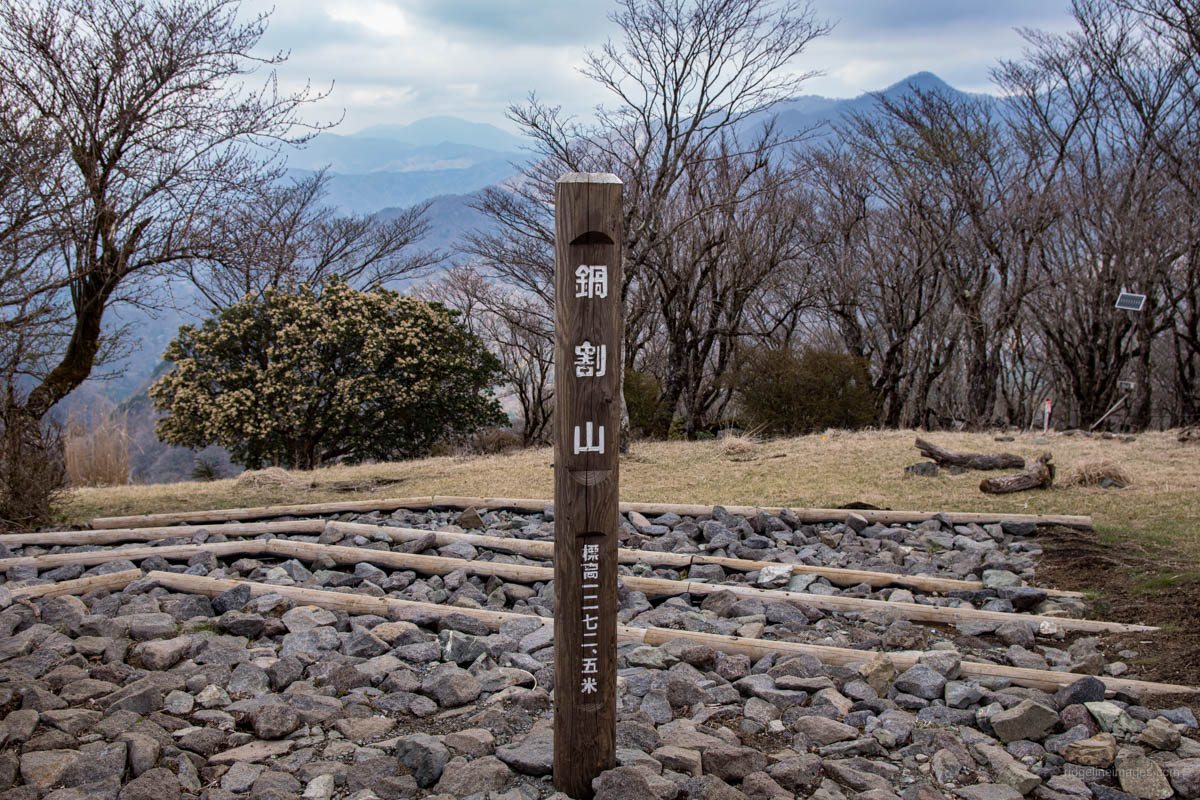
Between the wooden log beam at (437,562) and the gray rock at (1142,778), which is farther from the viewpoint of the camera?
the wooden log beam at (437,562)

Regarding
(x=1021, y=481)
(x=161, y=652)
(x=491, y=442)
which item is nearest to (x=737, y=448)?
(x=1021, y=481)

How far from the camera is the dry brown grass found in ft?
29.9

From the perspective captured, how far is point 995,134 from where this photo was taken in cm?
2048

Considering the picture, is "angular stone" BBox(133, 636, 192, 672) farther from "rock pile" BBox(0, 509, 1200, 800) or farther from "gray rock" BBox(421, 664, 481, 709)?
"gray rock" BBox(421, 664, 481, 709)

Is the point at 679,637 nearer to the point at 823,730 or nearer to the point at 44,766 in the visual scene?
the point at 823,730

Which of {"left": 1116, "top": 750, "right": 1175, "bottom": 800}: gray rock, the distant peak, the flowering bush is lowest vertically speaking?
{"left": 1116, "top": 750, "right": 1175, "bottom": 800}: gray rock

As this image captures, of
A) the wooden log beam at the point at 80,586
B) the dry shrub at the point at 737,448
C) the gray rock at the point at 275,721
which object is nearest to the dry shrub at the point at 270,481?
the wooden log beam at the point at 80,586

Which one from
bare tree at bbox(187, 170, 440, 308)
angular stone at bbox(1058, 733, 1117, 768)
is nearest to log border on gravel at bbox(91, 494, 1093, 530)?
angular stone at bbox(1058, 733, 1117, 768)

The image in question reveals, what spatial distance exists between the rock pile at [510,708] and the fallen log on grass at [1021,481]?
13.0 feet

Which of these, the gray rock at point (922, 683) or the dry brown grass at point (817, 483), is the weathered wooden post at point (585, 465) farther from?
the dry brown grass at point (817, 483)

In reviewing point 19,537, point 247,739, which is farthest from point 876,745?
point 19,537

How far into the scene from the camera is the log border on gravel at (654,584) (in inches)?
219

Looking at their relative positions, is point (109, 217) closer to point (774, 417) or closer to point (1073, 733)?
point (1073, 733)

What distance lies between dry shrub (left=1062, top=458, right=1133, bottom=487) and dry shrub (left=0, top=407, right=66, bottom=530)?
1080cm
